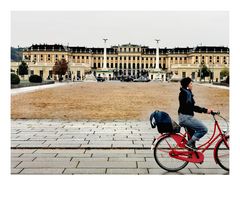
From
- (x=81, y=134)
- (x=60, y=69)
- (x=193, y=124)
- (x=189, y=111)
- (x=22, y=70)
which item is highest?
(x=60, y=69)

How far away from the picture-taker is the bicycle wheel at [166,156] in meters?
6.10

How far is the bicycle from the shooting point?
611 cm

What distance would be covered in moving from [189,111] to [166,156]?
0.81 metres

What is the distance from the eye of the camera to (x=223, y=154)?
629 centimetres

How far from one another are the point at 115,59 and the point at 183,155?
106 metres

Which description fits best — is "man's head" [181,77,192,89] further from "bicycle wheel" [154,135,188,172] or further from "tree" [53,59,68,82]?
"tree" [53,59,68,82]

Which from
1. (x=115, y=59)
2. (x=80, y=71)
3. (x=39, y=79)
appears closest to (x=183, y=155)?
(x=39, y=79)

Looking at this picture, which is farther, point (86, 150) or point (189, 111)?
point (86, 150)

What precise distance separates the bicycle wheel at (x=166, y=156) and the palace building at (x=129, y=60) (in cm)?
3145

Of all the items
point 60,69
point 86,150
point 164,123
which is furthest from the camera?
point 60,69

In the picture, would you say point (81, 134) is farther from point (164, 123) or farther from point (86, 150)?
point (164, 123)

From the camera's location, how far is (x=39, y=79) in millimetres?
48219

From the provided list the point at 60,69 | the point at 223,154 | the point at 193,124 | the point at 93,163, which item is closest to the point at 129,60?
the point at 60,69

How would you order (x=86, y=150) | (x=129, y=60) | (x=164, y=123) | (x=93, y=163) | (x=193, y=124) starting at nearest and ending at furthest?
1. (x=164, y=123)
2. (x=193, y=124)
3. (x=93, y=163)
4. (x=86, y=150)
5. (x=129, y=60)
